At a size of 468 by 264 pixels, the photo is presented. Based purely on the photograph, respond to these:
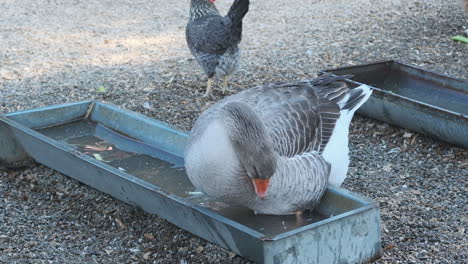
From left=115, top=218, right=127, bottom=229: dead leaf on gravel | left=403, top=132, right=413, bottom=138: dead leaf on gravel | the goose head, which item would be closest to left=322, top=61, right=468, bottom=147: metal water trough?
left=403, top=132, right=413, bottom=138: dead leaf on gravel

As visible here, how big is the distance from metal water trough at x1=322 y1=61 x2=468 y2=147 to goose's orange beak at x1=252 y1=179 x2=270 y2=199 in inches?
90.6

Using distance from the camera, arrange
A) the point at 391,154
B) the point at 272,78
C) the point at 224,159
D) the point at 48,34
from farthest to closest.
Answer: the point at 48,34, the point at 272,78, the point at 391,154, the point at 224,159

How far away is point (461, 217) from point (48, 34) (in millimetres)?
5985

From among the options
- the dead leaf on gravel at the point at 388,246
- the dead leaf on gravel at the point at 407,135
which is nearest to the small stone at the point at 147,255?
the dead leaf on gravel at the point at 388,246

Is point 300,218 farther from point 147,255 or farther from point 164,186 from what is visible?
point 164,186

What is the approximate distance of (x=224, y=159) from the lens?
3.47 metres

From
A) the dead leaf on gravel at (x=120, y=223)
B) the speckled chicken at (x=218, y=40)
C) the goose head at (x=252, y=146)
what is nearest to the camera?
the goose head at (x=252, y=146)

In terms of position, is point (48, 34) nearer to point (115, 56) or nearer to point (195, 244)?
point (115, 56)

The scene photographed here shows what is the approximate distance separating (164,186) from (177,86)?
2.36 metres

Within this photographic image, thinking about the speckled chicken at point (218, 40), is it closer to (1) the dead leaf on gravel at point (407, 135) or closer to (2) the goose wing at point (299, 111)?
(1) the dead leaf on gravel at point (407, 135)

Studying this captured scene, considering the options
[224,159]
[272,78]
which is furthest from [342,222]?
[272,78]

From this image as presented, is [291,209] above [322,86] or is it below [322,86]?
below

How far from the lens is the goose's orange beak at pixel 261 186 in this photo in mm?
3449

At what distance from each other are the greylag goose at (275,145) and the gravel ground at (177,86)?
1.78 ft
